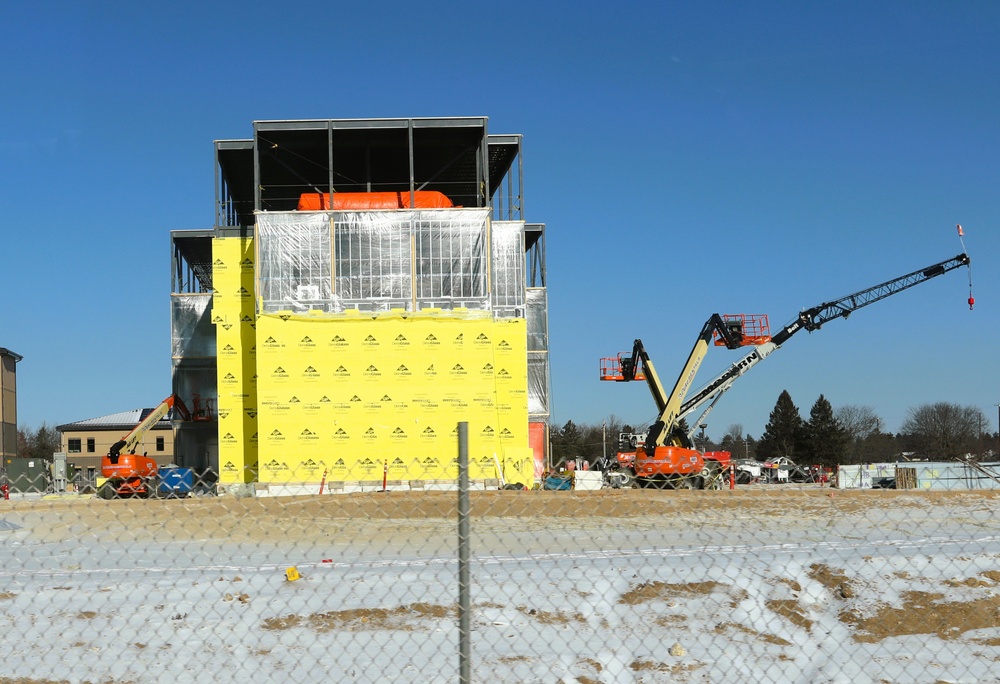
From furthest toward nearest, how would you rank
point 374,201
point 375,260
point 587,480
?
point 374,201 → point 375,260 → point 587,480

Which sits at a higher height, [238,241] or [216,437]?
[238,241]

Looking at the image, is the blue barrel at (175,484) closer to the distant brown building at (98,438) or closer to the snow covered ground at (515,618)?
the snow covered ground at (515,618)

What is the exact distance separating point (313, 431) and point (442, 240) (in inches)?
344

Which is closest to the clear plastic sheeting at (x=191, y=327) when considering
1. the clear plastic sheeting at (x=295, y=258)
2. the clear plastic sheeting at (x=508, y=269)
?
the clear plastic sheeting at (x=295, y=258)

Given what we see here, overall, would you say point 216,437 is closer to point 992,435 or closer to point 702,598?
point 702,598

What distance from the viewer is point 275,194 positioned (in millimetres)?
46031

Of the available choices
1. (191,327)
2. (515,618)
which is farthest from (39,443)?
(515,618)

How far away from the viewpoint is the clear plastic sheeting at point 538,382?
4715 cm

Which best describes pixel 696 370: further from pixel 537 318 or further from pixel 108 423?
pixel 108 423

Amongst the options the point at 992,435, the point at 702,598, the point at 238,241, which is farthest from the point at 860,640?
the point at 992,435

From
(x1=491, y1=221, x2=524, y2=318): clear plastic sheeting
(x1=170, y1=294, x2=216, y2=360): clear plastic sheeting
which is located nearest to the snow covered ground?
(x1=491, y1=221, x2=524, y2=318): clear plastic sheeting

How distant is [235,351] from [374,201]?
825 cm

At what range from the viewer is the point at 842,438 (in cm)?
8462

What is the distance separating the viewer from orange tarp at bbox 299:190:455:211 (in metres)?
38.8
